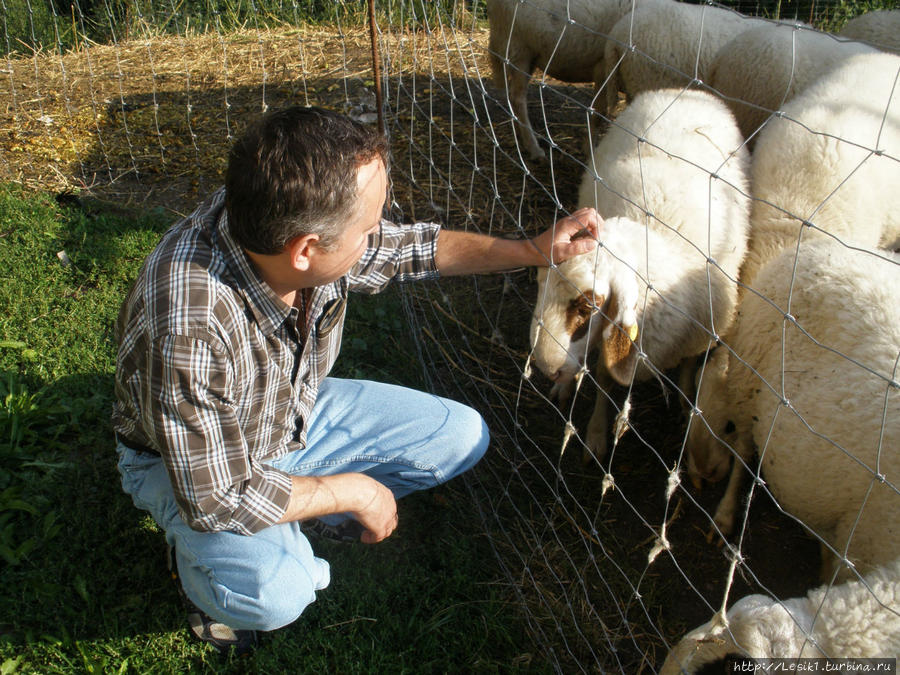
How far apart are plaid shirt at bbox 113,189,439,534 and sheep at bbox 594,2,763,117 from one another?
318cm

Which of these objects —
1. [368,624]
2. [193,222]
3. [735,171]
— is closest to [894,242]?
[735,171]

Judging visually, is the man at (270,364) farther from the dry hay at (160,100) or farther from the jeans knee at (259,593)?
the dry hay at (160,100)

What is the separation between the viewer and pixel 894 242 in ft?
9.97

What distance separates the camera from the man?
1.49 metres

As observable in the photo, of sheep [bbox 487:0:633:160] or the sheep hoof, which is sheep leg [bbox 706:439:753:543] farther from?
sheep [bbox 487:0:633:160]

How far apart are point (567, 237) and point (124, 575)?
6.00 feet

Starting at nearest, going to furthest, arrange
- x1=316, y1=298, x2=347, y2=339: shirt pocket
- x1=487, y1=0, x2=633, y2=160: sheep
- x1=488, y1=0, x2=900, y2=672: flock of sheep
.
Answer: x1=488, y1=0, x2=900, y2=672: flock of sheep, x1=316, y1=298, x2=347, y2=339: shirt pocket, x1=487, y1=0, x2=633, y2=160: sheep

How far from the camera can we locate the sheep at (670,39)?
4.13 m

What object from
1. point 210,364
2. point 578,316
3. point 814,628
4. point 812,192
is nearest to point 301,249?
point 210,364

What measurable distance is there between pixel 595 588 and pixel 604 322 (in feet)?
3.05

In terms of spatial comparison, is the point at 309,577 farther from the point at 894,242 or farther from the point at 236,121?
the point at 236,121

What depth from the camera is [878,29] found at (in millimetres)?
4164

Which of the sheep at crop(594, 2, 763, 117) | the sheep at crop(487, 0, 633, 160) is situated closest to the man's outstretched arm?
the sheep at crop(594, 2, 763, 117)

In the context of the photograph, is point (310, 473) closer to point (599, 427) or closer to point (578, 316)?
point (578, 316)
